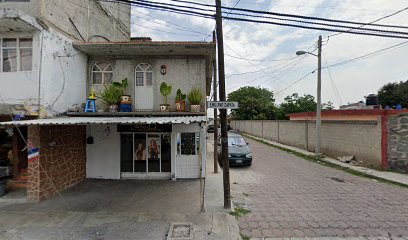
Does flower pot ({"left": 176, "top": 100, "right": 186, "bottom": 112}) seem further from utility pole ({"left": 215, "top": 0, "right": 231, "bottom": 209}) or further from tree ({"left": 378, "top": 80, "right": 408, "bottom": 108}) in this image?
tree ({"left": 378, "top": 80, "right": 408, "bottom": 108})

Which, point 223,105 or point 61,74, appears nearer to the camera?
point 223,105

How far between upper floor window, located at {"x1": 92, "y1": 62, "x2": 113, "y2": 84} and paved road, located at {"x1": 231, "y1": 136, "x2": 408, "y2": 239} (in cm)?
728

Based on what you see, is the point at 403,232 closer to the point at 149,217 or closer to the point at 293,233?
the point at 293,233

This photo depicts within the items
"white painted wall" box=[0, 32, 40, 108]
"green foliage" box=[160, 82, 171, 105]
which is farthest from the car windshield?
"white painted wall" box=[0, 32, 40, 108]

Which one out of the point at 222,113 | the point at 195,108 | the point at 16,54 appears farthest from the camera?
the point at 195,108

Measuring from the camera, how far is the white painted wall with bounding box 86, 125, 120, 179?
1034cm

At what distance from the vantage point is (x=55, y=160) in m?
8.53

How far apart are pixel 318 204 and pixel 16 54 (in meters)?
11.4

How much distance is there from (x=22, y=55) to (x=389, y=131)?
52.6ft

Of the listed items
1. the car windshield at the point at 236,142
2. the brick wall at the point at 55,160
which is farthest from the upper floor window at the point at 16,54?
the car windshield at the point at 236,142

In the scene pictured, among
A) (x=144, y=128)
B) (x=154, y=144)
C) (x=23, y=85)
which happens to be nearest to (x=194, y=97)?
(x=144, y=128)

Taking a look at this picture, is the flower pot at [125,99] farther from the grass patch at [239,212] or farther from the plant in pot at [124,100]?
→ the grass patch at [239,212]

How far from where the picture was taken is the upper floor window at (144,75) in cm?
1023

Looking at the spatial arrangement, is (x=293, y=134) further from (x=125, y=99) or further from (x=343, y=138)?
(x=125, y=99)
